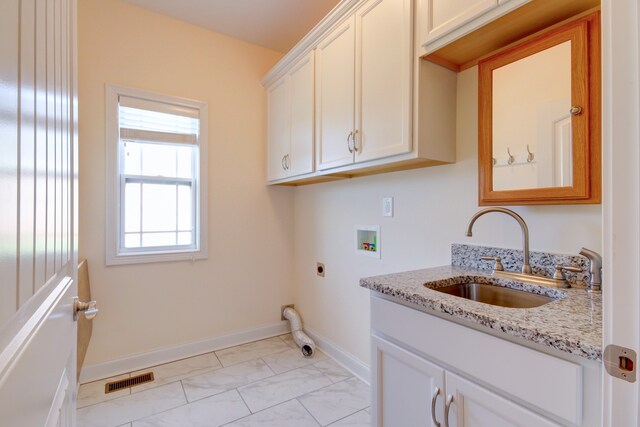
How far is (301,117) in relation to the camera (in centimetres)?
230

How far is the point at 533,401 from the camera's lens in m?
0.77

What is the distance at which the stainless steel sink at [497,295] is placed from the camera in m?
1.19

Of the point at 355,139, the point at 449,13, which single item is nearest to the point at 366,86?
the point at 355,139

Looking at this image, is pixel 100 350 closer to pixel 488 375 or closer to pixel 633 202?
pixel 488 375

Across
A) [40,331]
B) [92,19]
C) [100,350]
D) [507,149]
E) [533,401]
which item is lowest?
[100,350]

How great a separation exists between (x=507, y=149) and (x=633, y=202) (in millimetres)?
872

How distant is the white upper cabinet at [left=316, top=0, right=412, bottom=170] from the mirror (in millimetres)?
363

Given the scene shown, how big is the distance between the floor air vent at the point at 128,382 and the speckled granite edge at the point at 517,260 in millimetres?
2269

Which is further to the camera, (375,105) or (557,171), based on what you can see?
(375,105)

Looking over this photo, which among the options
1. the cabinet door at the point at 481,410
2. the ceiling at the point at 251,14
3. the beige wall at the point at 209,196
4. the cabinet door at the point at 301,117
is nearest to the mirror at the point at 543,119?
the cabinet door at the point at 481,410

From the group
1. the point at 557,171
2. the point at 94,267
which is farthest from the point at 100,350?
the point at 557,171

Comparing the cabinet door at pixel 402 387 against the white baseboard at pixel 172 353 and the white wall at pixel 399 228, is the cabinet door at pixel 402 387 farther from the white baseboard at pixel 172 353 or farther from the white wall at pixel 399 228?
the white baseboard at pixel 172 353

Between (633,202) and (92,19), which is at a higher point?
(92,19)

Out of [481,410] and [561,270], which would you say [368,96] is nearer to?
[561,270]
